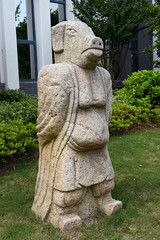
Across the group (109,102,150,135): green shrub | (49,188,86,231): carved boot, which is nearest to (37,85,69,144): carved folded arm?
(49,188,86,231): carved boot

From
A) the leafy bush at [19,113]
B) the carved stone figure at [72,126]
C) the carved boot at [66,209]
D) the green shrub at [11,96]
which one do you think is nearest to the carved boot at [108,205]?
the carved stone figure at [72,126]

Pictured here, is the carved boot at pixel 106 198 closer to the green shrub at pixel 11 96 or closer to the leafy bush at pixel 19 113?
the leafy bush at pixel 19 113

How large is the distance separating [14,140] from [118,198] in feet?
7.16

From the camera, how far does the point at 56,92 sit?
8.61 ft

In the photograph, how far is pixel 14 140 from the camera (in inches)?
185

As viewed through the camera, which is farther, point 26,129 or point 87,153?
point 26,129

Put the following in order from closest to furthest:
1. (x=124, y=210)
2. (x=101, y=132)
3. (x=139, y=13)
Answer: (x=101, y=132) < (x=124, y=210) < (x=139, y=13)

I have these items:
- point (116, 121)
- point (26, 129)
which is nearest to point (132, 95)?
point (116, 121)

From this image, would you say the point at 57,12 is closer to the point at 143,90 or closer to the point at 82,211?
the point at 143,90

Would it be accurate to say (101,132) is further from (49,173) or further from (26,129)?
(26,129)

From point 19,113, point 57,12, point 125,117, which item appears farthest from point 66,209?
point 57,12

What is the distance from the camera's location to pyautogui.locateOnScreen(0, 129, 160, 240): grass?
2.77m

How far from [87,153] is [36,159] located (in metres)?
2.65

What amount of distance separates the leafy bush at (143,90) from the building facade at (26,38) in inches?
179
